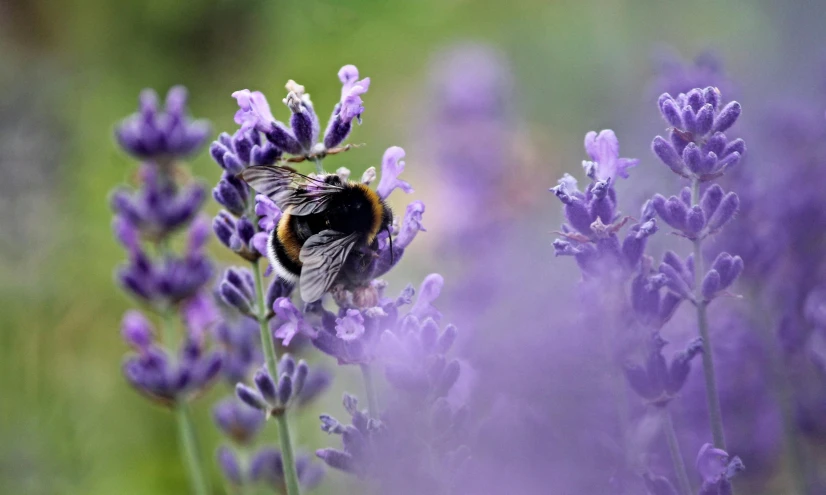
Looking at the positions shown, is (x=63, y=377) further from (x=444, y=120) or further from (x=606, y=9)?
(x=606, y=9)

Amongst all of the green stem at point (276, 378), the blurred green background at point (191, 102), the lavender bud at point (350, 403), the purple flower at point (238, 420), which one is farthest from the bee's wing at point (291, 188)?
the blurred green background at point (191, 102)

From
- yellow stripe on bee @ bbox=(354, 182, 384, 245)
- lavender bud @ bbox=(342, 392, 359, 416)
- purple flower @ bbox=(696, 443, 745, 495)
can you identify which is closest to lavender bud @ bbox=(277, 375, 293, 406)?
lavender bud @ bbox=(342, 392, 359, 416)

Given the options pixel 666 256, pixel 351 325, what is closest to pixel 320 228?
pixel 351 325

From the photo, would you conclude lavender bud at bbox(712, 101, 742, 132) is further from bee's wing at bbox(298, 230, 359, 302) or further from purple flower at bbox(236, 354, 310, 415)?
purple flower at bbox(236, 354, 310, 415)

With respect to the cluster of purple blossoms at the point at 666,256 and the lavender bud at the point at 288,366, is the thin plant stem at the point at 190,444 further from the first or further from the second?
the cluster of purple blossoms at the point at 666,256

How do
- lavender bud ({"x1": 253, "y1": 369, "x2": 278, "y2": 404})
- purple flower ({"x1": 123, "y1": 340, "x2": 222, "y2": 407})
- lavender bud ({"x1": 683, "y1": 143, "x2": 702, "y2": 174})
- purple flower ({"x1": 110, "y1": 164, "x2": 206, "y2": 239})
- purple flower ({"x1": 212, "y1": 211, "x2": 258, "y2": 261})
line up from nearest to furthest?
1. lavender bud ({"x1": 683, "y1": 143, "x2": 702, "y2": 174})
2. lavender bud ({"x1": 253, "y1": 369, "x2": 278, "y2": 404})
3. purple flower ({"x1": 212, "y1": 211, "x2": 258, "y2": 261})
4. purple flower ({"x1": 123, "y1": 340, "x2": 222, "y2": 407})
5. purple flower ({"x1": 110, "y1": 164, "x2": 206, "y2": 239})
